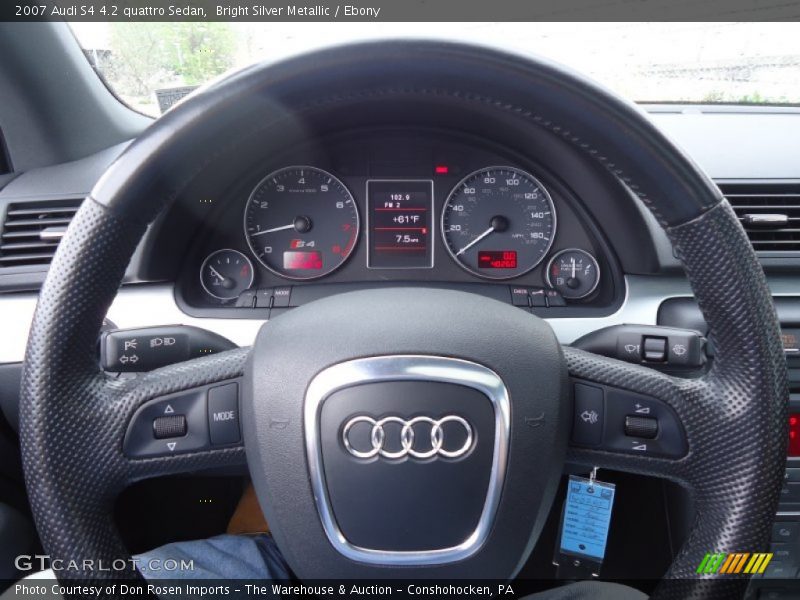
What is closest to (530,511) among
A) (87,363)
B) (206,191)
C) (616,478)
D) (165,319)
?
(87,363)

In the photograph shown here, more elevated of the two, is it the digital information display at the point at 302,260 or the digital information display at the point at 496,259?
the digital information display at the point at 496,259

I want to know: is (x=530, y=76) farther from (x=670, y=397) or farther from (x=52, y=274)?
(x=52, y=274)

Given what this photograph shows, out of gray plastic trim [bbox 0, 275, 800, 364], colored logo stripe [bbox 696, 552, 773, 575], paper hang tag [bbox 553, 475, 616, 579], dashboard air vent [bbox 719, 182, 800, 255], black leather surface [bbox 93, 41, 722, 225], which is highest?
black leather surface [bbox 93, 41, 722, 225]

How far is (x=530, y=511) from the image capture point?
0.99 m

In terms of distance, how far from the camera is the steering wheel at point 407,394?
3.03ft

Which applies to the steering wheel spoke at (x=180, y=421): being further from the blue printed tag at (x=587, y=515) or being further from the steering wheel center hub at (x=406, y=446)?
the blue printed tag at (x=587, y=515)

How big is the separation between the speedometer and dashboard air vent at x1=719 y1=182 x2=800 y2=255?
536 millimetres

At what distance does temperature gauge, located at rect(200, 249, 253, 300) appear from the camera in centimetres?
223

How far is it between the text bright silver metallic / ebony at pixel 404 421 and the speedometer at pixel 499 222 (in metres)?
1.32

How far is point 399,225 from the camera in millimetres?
2326

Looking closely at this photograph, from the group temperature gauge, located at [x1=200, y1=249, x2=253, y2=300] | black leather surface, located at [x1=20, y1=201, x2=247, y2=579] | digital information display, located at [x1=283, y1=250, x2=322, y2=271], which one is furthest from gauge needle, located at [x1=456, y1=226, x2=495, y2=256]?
black leather surface, located at [x1=20, y1=201, x2=247, y2=579]

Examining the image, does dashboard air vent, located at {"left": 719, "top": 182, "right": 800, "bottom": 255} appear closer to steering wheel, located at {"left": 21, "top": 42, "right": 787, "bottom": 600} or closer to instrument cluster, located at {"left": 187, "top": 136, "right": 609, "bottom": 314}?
A: instrument cluster, located at {"left": 187, "top": 136, "right": 609, "bottom": 314}

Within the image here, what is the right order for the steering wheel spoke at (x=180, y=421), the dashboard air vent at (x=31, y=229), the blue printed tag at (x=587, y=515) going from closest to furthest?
the steering wheel spoke at (x=180, y=421) → the blue printed tag at (x=587, y=515) → the dashboard air vent at (x=31, y=229)

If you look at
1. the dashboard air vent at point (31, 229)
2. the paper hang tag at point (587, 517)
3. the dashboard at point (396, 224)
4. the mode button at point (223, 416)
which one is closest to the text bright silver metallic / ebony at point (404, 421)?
the mode button at point (223, 416)
